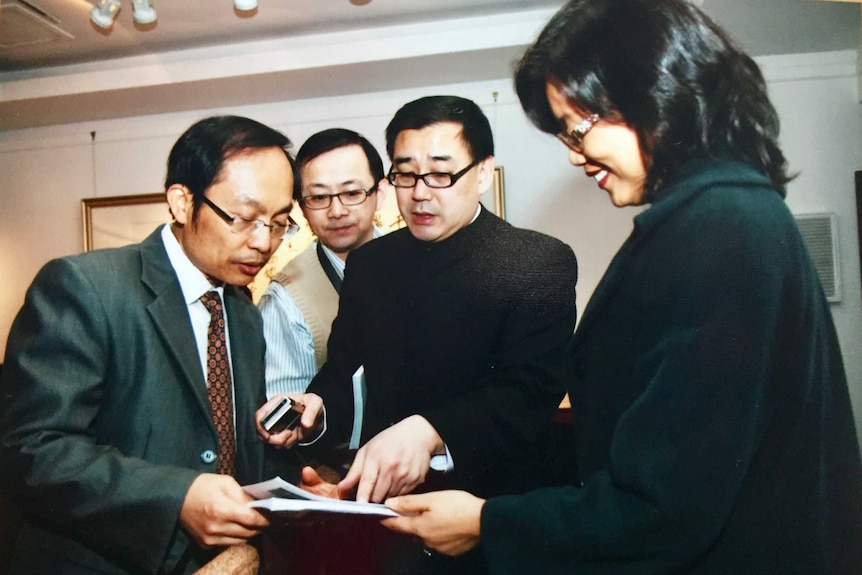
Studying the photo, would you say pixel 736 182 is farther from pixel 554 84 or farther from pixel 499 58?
pixel 499 58

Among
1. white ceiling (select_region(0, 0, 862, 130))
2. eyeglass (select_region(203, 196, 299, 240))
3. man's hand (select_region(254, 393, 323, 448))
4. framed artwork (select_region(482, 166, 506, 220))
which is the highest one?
white ceiling (select_region(0, 0, 862, 130))

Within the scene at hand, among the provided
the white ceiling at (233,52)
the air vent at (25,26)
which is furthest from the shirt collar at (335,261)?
the air vent at (25,26)

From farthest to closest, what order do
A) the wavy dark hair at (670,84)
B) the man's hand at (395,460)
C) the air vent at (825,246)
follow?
the man's hand at (395,460) → the air vent at (825,246) → the wavy dark hair at (670,84)

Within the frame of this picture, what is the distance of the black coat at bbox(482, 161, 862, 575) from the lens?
0.68m

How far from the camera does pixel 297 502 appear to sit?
0.88 metres

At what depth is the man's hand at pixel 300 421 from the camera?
120cm

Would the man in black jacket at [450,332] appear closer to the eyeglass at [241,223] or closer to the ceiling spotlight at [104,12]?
the eyeglass at [241,223]

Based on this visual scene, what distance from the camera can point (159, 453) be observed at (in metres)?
1.09

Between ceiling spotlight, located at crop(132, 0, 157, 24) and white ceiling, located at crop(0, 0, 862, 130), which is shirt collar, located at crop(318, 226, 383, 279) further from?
ceiling spotlight, located at crop(132, 0, 157, 24)

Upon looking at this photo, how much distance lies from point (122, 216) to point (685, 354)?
46.4 inches

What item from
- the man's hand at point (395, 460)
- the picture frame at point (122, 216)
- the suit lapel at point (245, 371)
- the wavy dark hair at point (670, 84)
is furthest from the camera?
the picture frame at point (122, 216)

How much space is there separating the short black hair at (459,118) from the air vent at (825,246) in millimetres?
549

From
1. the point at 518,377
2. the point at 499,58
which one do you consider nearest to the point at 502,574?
the point at 518,377

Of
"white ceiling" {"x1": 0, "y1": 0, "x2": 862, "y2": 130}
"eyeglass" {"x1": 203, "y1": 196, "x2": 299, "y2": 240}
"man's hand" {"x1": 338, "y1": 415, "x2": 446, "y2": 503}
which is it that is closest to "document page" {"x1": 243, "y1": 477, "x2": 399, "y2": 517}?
"man's hand" {"x1": 338, "y1": 415, "x2": 446, "y2": 503}
